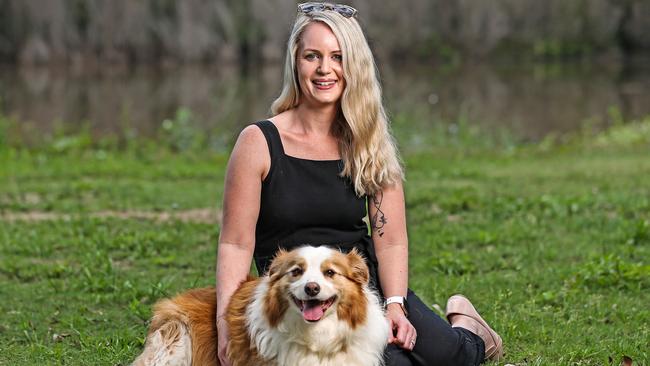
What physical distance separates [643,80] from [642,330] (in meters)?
29.2

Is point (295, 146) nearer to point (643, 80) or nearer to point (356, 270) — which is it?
point (356, 270)

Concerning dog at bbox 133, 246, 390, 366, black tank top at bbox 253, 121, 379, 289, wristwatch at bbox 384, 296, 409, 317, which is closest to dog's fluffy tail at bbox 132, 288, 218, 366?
dog at bbox 133, 246, 390, 366

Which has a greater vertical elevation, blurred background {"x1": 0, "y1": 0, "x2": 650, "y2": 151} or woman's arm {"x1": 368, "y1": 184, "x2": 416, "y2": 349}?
woman's arm {"x1": 368, "y1": 184, "x2": 416, "y2": 349}

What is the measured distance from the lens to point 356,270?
3.63 meters

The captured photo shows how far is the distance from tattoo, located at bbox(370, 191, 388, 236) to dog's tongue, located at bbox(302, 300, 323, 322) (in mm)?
889

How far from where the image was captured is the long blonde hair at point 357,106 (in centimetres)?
412

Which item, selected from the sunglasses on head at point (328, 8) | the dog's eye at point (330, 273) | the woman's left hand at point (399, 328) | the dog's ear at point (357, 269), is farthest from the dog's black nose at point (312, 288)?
the sunglasses on head at point (328, 8)

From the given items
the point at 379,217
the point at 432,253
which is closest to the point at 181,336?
the point at 379,217

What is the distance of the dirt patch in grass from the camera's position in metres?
8.30

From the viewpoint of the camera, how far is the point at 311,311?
344 centimetres

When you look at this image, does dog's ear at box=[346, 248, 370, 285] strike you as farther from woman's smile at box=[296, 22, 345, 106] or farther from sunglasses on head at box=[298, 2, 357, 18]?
sunglasses on head at box=[298, 2, 357, 18]

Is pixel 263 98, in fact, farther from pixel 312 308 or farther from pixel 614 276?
pixel 312 308

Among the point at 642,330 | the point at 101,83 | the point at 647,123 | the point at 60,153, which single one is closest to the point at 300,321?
the point at 642,330

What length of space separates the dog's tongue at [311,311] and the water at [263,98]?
36.0 ft
